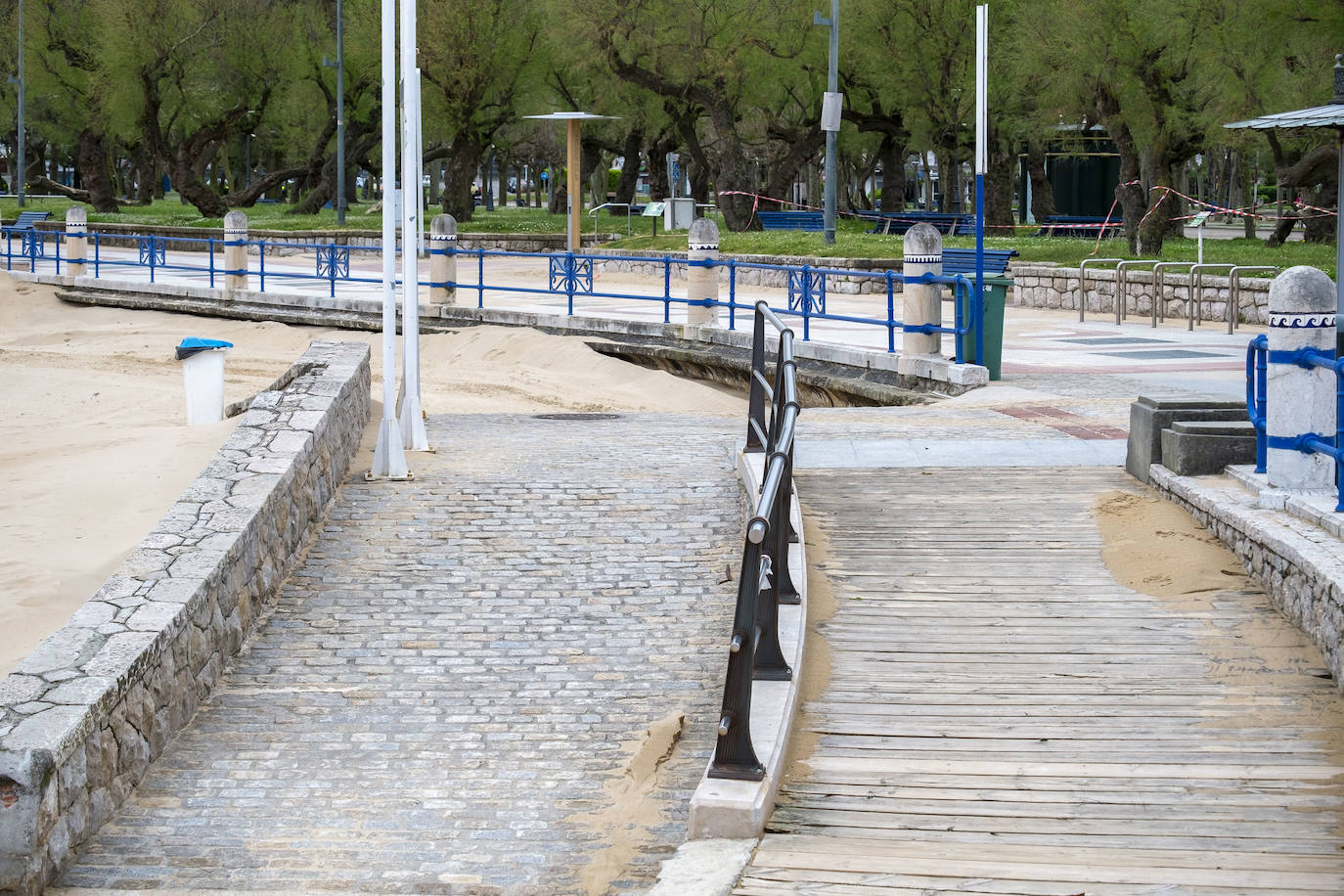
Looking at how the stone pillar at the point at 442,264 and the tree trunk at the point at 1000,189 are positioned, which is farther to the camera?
the tree trunk at the point at 1000,189

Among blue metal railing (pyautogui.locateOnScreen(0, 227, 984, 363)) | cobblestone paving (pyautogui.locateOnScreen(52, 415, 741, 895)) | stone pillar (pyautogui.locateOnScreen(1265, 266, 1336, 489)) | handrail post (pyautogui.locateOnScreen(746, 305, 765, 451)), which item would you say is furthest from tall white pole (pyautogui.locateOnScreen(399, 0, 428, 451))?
stone pillar (pyautogui.locateOnScreen(1265, 266, 1336, 489))

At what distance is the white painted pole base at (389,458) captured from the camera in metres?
10.2

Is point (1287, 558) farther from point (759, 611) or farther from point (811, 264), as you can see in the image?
point (811, 264)

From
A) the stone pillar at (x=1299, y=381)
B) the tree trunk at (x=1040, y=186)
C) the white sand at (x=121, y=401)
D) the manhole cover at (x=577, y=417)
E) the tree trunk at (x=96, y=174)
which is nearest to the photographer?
the stone pillar at (x=1299, y=381)

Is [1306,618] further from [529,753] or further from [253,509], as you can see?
[253,509]

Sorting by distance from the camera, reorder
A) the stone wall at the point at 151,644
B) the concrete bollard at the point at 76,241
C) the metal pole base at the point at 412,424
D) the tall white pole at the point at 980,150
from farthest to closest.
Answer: the concrete bollard at the point at 76,241 → the tall white pole at the point at 980,150 → the metal pole base at the point at 412,424 → the stone wall at the point at 151,644

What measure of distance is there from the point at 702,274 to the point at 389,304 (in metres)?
7.74

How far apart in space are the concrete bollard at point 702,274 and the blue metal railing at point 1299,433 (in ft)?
32.2

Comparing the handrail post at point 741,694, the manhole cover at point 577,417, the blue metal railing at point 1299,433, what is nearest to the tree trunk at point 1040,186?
the manhole cover at point 577,417

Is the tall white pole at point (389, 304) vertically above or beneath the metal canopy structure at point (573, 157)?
beneath

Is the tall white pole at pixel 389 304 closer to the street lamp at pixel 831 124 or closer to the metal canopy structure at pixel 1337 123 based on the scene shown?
the metal canopy structure at pixel 1337 123

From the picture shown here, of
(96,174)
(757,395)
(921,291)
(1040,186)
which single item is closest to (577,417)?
(921,291)

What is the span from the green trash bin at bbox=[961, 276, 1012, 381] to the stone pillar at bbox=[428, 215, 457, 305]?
1007 cm

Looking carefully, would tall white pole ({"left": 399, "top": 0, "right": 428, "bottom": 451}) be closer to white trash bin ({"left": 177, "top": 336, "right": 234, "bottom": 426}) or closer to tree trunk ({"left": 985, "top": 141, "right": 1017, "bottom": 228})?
white trash bin ({"left": 177, "top": 336, "right": 234, "bottom": 426})
